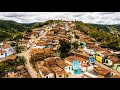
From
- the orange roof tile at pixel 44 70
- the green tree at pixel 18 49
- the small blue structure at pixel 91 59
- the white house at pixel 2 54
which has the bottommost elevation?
the orange roof tile at pixel 44 70

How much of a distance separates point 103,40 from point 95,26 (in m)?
0.26

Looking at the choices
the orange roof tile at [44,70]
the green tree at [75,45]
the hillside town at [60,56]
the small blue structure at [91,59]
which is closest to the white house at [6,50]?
the hillside town at [60,56]

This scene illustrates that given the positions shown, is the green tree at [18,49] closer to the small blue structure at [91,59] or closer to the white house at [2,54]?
the white house at [2,54]

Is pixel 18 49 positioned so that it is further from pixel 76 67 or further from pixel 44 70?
pixel 76 67

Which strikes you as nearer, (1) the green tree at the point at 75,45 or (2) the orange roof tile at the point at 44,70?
(2) the orange roof tile at the point at 44,70

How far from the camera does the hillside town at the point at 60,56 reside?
347 cm

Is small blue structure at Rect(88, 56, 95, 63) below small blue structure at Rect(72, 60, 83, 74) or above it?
above

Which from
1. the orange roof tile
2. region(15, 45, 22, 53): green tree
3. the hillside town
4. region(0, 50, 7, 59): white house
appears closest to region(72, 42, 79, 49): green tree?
the hillside town

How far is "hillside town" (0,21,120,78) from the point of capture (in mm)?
3467

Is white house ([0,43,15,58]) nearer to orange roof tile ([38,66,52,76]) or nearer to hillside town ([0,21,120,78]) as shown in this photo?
hillside town ([0,21,120,78])

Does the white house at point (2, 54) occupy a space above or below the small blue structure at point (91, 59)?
above

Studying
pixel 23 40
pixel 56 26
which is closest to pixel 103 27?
pixel 56 26

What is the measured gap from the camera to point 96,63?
138 inches
